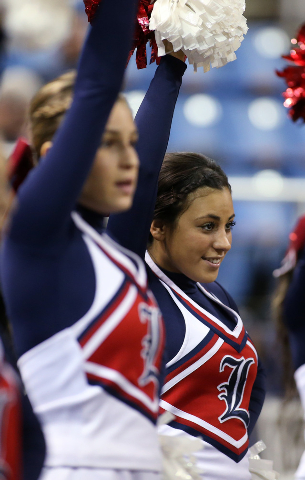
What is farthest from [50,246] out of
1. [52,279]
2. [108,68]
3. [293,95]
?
[293,95]

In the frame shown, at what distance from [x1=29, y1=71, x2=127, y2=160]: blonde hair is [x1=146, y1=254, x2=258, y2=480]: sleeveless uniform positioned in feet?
1.95

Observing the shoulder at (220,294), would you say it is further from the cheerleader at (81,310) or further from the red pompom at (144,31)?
the cheerleader at (81,310)

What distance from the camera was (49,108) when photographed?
0.96m

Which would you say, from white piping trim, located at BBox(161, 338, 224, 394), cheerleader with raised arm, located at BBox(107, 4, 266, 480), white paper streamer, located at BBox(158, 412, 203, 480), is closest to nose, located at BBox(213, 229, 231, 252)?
cheerleader with raised arm, located at BBox(107, 4, 266, 480)

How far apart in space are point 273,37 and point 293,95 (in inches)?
192

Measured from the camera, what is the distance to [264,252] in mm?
4656

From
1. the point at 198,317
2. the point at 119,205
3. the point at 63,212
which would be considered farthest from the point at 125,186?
the point at 198,317

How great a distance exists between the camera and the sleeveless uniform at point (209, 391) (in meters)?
1.40

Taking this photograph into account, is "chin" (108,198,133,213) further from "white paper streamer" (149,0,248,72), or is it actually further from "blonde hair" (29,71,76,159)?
"white paper streamer" (149,0,248,72)

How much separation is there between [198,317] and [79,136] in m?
0.70

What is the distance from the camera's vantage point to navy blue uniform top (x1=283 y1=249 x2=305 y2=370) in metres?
1.70

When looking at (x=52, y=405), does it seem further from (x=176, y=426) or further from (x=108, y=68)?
(x=176, y=426)

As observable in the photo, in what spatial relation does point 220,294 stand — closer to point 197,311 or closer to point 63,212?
point 197,311

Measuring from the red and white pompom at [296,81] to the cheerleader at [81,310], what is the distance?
3.42 feet
